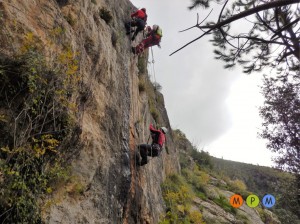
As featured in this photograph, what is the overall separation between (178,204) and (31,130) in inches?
345

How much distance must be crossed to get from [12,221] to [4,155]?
83 cm

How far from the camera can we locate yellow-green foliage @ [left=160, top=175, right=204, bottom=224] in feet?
35.3

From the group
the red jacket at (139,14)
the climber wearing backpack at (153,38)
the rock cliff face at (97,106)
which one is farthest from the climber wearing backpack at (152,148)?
the red jacket at (139,14)

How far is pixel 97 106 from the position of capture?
21.8 ft

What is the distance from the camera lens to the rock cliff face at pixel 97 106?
497 centimetres

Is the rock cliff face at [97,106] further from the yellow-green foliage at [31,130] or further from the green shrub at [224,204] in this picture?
the green shrub at [224,204]

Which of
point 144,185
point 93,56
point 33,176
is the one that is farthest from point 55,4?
point 144,185

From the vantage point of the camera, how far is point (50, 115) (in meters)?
4.74

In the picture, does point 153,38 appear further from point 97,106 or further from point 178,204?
point 178,204

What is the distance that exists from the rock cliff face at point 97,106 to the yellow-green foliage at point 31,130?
0.92 feet

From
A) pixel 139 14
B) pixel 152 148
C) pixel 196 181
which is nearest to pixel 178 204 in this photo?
pixel 152 148

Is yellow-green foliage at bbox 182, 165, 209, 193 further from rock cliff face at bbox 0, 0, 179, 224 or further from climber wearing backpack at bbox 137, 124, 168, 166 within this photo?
climber wearing backpack at bbox 137, 124, 168, 166

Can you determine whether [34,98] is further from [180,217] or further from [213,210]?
[213,210]

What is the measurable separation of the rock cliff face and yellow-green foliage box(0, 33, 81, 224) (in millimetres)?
280
